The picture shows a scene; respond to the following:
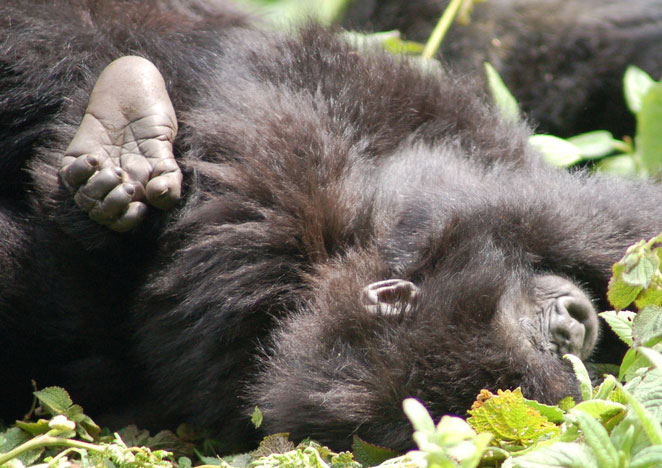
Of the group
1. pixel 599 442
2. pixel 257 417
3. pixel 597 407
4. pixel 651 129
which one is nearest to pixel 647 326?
pixel 597 407

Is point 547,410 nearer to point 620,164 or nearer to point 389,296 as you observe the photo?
point 389,296

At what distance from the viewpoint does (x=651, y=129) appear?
309 centimetres

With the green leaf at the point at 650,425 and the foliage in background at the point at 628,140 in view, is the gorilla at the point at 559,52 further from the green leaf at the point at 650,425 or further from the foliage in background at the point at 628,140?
the green leaf at the point at 650,425

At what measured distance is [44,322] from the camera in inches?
90.1

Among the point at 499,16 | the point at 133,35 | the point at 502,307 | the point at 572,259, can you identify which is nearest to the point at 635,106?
the point at 499,16

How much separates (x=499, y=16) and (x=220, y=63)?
6.48 feet

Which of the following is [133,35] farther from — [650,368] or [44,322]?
[650,368]

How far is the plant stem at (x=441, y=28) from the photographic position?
3253 mm

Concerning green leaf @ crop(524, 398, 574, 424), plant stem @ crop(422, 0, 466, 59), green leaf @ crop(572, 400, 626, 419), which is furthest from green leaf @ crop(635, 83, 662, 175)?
green leaf @ crop(572, 400, 626, 419)

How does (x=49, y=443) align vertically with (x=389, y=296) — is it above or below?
below

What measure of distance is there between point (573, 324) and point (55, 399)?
4.10ft

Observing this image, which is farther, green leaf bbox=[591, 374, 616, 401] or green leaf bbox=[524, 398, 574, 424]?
green leaf bbox=[524, 398, 574, 424]

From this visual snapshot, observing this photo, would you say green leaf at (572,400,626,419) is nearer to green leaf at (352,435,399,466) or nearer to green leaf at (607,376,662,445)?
green leaf at (607,376,662,445)

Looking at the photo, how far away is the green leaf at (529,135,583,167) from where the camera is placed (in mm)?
2654
